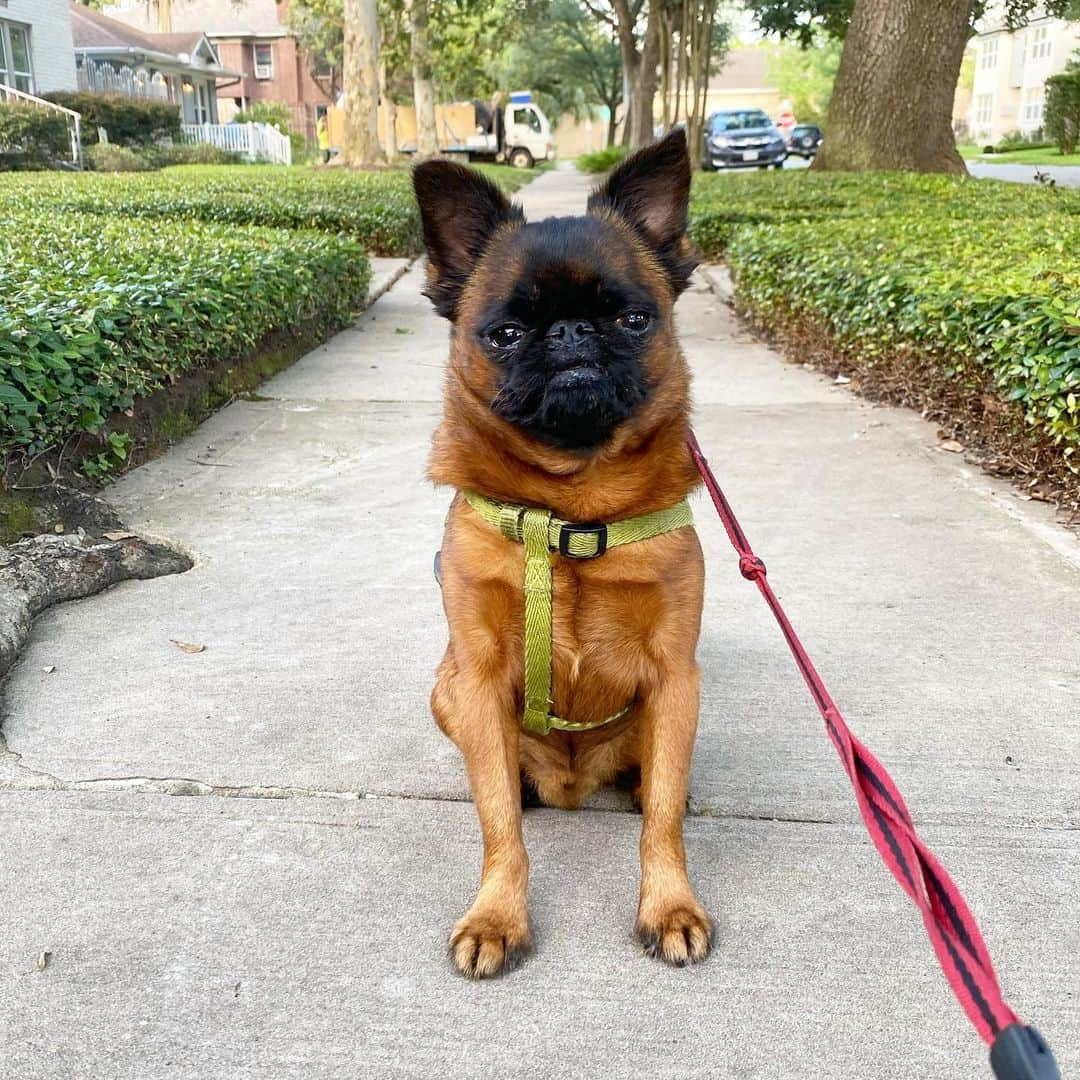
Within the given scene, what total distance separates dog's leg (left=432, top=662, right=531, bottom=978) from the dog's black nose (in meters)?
0.82

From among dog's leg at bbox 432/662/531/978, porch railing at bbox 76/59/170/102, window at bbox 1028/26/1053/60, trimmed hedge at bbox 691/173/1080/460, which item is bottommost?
dog's leg at bbox 432/662/531/978

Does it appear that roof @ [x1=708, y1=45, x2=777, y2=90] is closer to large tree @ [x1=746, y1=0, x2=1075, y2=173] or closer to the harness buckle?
large tree @ [x1=746, y1=0, x2=1075, y2=173]

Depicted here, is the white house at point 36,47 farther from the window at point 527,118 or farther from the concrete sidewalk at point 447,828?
the concrete sidewalk at point 447,828

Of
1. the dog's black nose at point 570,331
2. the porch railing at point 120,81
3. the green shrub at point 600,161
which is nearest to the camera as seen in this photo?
the dog's black nose at point 570,331

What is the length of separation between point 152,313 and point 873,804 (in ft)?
17.5

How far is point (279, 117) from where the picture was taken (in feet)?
171

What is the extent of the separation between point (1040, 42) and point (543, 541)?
8016 cm

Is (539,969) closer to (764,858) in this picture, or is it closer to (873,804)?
(764,858)

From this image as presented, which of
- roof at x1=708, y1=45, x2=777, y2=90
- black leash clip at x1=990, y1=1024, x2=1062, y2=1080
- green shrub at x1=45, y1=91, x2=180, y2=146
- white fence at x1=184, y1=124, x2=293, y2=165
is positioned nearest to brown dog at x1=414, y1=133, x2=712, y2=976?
black leash clip at x1=990, y1=1024, x2=1062, y2=1080

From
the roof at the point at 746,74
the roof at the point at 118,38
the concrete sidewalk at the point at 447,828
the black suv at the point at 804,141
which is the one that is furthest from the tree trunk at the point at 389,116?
the roof at the point at 746,74

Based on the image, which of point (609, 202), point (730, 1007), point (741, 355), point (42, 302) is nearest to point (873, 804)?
point (730, 1007)

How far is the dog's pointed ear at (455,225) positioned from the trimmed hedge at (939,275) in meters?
3.33

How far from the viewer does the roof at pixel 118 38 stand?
46.9m

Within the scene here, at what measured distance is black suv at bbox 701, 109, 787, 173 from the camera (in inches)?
1510
